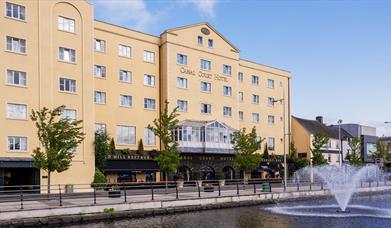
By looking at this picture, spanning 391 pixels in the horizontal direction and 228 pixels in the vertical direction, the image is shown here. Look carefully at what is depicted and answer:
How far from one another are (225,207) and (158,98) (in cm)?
2278

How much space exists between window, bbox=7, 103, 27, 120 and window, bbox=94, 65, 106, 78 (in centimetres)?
1012

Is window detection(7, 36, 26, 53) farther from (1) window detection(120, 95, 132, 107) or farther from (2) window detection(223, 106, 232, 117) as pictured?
(2) window detection(223, 106, 232, 117)

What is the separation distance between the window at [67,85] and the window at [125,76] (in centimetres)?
772

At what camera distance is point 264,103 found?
69812 millimetres

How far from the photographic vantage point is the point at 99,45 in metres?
49.9

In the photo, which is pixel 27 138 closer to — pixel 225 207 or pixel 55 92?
pixel 55 92

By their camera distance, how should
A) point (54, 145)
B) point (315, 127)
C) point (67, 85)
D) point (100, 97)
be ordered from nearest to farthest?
point (54, 145)
point (67, 85)
point (100, 97)
point (315, 127)

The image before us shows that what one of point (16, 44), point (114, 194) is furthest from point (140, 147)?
point (114, 194)

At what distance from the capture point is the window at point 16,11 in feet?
134

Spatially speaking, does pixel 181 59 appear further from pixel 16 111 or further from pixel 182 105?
pixel 16 111

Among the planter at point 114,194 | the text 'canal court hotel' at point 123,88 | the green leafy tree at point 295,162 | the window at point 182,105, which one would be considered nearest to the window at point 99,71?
the text 'canal court hotel' at point 123,88

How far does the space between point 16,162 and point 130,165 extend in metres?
13.0

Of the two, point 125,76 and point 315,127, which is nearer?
point 125,76

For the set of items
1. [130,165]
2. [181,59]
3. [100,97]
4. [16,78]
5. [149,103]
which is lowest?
[130,165]
